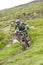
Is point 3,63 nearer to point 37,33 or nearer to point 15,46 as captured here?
point 15,46

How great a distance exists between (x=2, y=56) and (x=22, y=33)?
2084 centimetres

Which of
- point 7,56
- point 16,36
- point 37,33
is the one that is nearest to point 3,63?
point 7,56

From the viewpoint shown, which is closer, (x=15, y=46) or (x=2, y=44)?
(x=15, y=46)

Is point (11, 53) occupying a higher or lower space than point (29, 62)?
lower

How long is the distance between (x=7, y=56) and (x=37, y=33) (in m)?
41.4

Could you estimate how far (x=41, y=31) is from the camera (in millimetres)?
97250

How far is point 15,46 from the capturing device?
64.1 m

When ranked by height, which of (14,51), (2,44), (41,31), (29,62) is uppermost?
(29,62)

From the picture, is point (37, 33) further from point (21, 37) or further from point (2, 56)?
point (2, 56)

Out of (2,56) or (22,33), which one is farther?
(22,33)

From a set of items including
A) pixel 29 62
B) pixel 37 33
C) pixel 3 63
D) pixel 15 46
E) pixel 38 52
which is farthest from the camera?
pixel 37 33

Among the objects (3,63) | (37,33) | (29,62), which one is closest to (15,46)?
(3,63)

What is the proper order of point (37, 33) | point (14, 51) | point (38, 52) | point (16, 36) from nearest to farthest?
1. point (38, 52)
2. point (14, 51)
3. point (16, 36)
4. point (37, 33)

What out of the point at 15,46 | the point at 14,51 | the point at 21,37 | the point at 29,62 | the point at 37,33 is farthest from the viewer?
the point at 37,33
